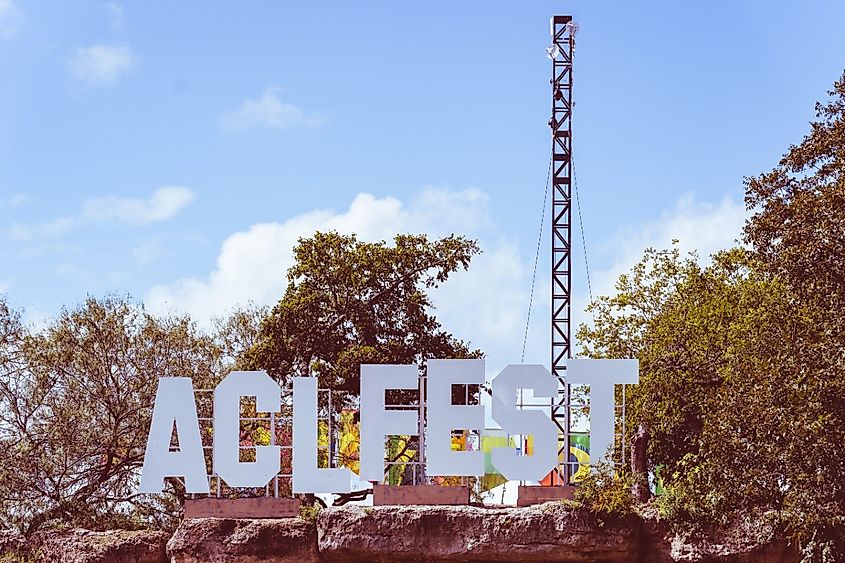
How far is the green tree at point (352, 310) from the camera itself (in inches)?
1797

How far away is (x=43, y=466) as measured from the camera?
136 feet

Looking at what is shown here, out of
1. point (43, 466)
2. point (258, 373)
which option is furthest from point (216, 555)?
point (43, 466)

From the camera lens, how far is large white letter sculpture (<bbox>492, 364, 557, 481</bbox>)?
102 ft

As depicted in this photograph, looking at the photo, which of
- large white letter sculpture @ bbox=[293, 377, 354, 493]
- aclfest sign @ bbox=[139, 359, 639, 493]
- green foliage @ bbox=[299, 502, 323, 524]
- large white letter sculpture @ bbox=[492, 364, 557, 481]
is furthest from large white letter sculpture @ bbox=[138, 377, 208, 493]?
large white letter sculpture @ bbox=[492, 364, 557, 481]

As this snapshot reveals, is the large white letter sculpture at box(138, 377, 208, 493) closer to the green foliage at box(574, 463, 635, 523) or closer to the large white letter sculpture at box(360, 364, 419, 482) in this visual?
the large white letter sculpture at box(360, 364, 419, 482)

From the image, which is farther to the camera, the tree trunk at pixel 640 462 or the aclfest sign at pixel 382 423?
the tree trunk at pixel 640 462

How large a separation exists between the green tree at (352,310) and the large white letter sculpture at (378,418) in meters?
13.1

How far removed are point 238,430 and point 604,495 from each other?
8.89m

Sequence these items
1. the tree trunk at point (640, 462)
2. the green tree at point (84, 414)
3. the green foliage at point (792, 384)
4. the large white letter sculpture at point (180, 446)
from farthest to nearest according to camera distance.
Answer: the green tree at point (84, 414), the tree trunk at point (640, 462), the large white letter sculpture at point (180, 446), the green foliage at point (792, 384)

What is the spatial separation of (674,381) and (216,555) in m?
Answer: 15.9

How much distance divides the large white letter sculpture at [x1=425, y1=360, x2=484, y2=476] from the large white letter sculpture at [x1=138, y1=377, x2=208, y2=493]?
5.61 metres

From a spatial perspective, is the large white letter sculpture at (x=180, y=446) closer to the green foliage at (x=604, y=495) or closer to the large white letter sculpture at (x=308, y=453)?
the large white letter sculpture at (x=308, y=453)

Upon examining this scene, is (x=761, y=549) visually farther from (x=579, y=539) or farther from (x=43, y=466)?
(x=43, y=466)

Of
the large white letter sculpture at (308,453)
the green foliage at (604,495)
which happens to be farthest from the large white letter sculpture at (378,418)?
the green foliage at (604,495)
